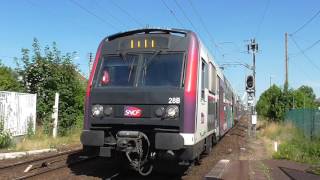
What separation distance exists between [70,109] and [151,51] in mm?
13871

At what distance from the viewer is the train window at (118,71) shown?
10539mm

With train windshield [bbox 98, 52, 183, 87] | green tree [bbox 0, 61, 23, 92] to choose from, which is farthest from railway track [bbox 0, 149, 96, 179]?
green tree [bbox 0, 61, 23, 92]

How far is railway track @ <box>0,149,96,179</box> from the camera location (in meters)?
11.2

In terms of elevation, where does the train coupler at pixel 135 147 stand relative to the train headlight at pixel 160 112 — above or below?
below

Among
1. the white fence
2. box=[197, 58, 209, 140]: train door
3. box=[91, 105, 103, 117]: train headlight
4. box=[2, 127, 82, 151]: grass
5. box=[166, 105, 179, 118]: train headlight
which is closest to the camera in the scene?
box=[166, 105, 179, 118]: train headlight

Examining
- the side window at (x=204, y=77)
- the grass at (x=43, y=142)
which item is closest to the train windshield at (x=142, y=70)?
the side window at (x=204, y=77)

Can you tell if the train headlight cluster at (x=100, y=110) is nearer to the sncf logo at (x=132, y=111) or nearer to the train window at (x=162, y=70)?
the sncf logo at (x=132, y=111)

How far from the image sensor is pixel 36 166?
12.7m

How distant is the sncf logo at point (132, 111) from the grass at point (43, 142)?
8.07 m

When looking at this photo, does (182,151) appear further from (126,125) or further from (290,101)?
(290,101)

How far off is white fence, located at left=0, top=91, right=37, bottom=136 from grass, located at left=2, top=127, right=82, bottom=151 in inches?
19.5

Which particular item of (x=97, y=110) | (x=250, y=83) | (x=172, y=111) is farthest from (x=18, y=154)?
(x=250, y=83)

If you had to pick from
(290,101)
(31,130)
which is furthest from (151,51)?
(290,101)

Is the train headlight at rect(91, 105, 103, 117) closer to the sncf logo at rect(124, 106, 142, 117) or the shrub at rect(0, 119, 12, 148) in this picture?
the sncf logo at rect(124, 106, 142, 117)
